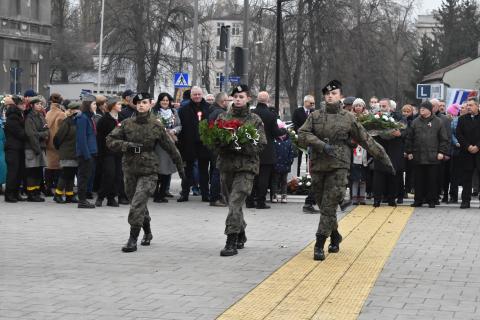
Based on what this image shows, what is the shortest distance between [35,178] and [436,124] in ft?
23.3

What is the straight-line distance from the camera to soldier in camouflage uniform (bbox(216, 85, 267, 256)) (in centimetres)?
1119

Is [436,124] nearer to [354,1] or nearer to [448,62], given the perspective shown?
[354,1]

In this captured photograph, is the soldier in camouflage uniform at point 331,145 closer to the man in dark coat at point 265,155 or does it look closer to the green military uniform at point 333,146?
the green military uniform at point 333,146

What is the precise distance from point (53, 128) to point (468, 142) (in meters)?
7.40

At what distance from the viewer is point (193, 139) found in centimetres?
1780

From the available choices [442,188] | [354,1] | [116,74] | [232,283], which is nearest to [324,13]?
[354,1]

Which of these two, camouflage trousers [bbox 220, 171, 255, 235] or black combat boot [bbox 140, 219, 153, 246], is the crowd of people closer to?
black combat boot [bbox 140, 219, 153, 246]

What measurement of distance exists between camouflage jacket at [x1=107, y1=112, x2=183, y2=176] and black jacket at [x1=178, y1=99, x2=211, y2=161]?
595 centimetres

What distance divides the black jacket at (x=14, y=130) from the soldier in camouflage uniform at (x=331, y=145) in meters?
7.52

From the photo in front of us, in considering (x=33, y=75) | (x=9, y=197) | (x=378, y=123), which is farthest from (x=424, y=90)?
(x=33, y=75)

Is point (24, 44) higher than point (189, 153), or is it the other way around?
point (24, 44)

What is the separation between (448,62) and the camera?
298ft

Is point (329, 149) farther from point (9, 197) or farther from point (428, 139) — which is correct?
point (9, 197)

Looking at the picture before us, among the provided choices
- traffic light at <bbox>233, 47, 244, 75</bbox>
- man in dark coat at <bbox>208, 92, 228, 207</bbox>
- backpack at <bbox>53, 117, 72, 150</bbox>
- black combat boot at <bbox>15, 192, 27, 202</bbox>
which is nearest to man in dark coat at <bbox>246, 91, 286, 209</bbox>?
man in dark coat at <bbox>208, 92, 228, 207</bbox>
